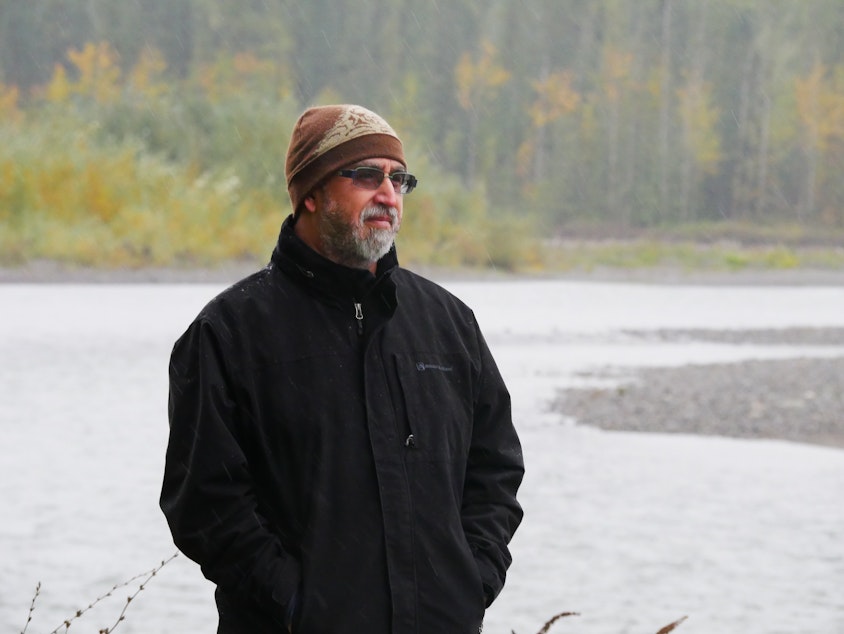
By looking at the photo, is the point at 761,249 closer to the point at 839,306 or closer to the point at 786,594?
the point at 839,306

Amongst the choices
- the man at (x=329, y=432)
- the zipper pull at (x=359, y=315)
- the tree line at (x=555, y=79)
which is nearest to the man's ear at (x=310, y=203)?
the man at (x=329, y=432)

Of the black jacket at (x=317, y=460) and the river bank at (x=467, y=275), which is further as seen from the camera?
the river bank at (x=467, y=275)

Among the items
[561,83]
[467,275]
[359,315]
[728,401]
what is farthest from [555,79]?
[359,315]

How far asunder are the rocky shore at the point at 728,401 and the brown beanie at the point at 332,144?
10471 mm

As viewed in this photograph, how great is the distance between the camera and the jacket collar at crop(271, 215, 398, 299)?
9.64 ft

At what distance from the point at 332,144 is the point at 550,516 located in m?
6.62

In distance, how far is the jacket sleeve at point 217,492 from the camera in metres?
2.82

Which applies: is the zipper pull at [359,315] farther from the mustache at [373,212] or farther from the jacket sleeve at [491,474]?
the jacket sleeve at [491,474]

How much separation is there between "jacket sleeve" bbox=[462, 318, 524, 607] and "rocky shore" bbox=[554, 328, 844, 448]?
1018cm

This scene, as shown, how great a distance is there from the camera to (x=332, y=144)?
3021mm

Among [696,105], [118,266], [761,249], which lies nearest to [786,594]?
[118,266]

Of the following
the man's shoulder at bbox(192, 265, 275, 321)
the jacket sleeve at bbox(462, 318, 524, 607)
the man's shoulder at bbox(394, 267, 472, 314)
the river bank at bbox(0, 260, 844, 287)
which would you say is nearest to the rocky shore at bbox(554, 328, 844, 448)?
the jacket sleeve at bbox(462, 318, 524, 607)

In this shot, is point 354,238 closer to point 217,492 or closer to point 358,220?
point 358,220

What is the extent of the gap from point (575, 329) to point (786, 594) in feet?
56.9
